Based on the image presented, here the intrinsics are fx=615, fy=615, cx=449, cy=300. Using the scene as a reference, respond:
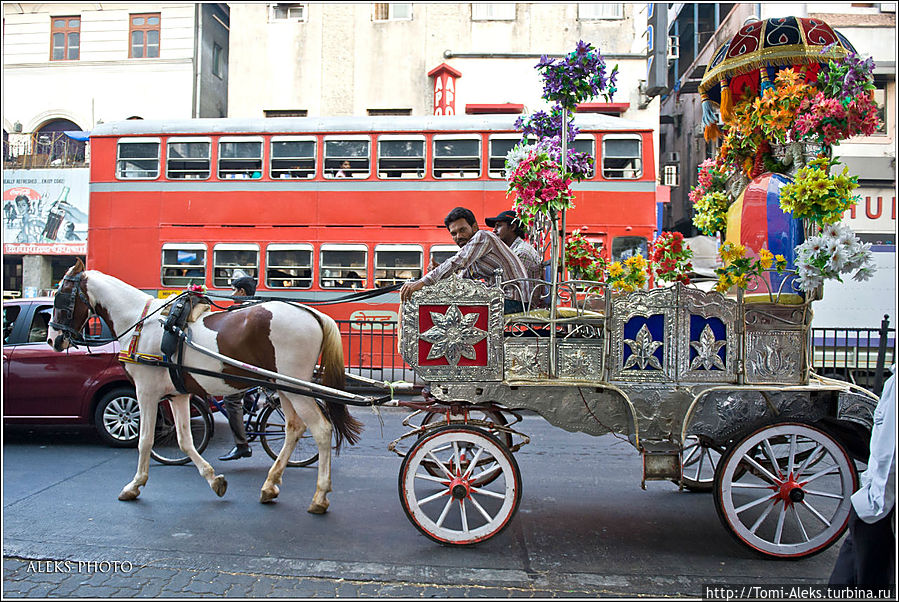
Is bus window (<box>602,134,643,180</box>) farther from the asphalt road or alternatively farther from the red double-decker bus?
the asphalt road

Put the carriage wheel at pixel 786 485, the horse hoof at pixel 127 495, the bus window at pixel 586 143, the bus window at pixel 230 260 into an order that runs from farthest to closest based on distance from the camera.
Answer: the bus window at pixel 230 260
the bus window at pixel 586 143
the horse hoof at pixel 127 495
the carriage wheel at pixel 786 485

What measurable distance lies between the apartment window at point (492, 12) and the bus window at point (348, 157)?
9.50 m

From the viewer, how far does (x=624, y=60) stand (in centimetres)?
1848

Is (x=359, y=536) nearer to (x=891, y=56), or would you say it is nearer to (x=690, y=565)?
(x=690, y=565)

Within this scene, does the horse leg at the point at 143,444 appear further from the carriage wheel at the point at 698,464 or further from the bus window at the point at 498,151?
the bus window at the point at 498,151

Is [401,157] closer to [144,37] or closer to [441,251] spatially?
[441,251]

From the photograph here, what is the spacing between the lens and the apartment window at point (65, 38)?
2073 cm

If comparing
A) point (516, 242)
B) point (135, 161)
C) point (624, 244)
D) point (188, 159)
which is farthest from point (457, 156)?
point (516, 242)

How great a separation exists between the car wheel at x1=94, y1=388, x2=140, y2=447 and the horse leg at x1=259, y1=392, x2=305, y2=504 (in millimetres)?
2464

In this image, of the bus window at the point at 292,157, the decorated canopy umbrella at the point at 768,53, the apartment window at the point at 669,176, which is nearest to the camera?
the decorated canopy umbrella at the point at 768,53

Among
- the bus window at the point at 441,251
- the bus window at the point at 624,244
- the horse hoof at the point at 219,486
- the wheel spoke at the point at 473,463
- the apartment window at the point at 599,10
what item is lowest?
the horse hoof at the point at 219,486

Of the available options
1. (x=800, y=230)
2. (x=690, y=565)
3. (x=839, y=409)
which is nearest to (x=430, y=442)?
(x=690, y=565)

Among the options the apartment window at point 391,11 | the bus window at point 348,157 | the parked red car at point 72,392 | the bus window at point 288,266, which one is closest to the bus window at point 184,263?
the bus window at point 288,266

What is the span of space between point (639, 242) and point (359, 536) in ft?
28.0
